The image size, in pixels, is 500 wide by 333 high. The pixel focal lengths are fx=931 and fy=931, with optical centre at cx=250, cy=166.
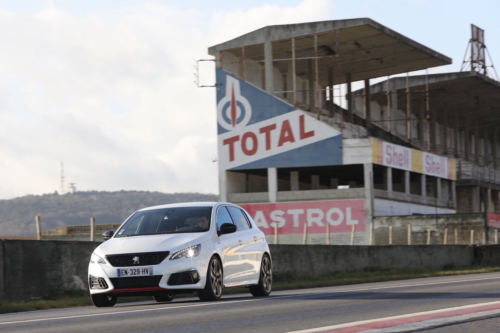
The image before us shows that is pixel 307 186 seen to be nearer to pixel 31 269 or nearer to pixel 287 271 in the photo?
pixel 287 271

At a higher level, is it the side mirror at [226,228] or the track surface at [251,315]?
the side mirror at [226,228]

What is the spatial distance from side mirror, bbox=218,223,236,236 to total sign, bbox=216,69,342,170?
47.7 m

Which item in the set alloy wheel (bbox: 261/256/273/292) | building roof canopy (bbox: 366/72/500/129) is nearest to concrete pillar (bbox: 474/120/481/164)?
building roof canopy (bbox: 366/72/500/129)

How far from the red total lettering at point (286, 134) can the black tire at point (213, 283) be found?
49.1 m

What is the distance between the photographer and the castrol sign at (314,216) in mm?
61156

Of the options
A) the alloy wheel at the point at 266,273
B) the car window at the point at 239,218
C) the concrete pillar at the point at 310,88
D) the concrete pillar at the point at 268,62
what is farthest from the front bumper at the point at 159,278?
the concrete pillar at the point at 310,88

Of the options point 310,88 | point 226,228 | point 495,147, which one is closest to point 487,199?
point 495,147

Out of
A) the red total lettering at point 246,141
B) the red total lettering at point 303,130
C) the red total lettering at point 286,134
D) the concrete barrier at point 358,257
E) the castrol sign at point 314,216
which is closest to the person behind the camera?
the concrete barrier at point 358,257

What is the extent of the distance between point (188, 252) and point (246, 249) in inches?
79.4

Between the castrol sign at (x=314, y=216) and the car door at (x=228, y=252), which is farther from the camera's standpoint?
the castrol sign at (x=314, y=216)

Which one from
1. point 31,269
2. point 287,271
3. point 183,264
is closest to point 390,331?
point 183,264

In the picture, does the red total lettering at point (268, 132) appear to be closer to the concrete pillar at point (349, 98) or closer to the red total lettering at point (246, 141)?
the red total lettering at point (246, 141)

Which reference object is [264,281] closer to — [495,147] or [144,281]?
[144,281]

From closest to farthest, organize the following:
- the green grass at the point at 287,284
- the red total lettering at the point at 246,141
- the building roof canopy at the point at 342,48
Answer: the green grass at the point at 287,284 → the building roof canopy at the point at 342,48 → the red total lettering at the point at 246,141
